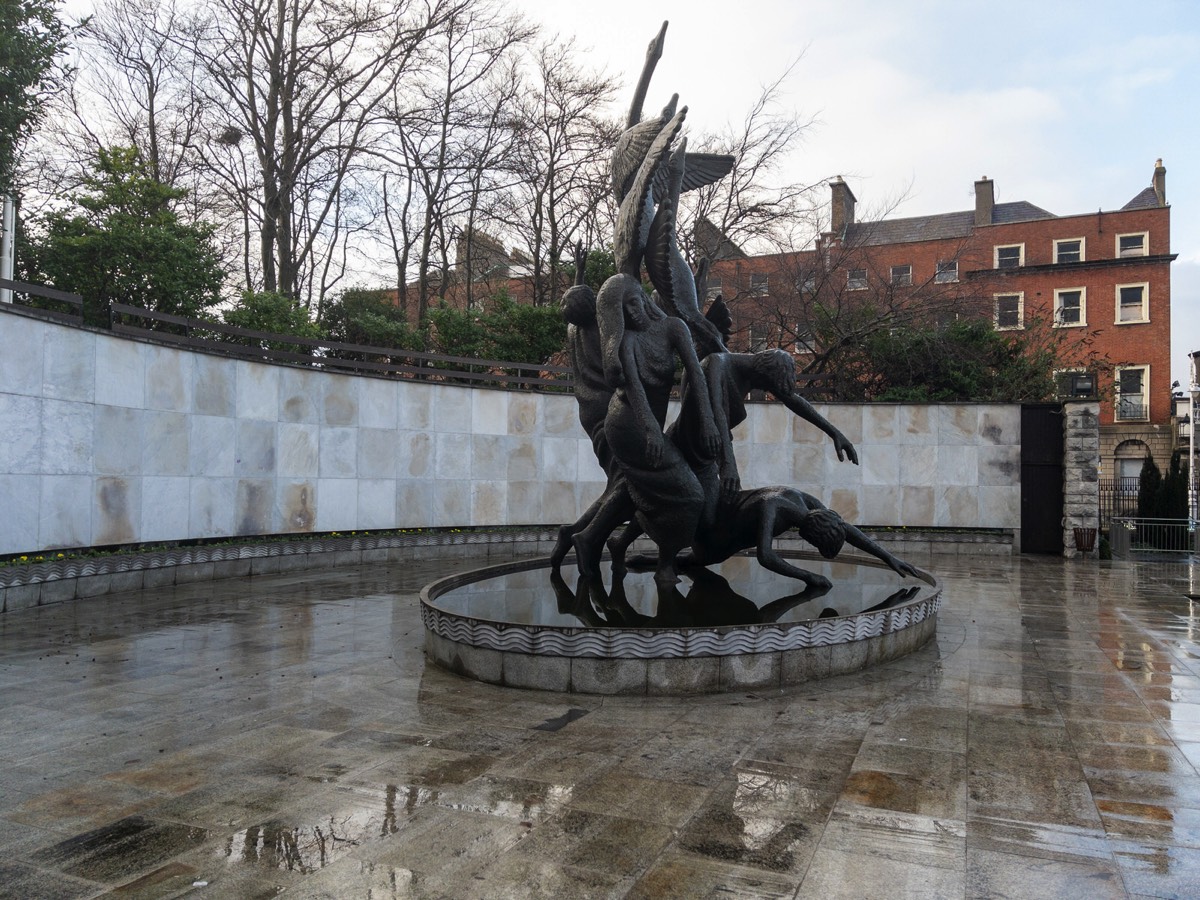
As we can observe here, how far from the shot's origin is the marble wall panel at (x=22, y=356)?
10.1 metres

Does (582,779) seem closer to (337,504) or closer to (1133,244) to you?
(337,504)

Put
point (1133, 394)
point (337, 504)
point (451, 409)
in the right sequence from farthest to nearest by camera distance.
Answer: point (1133, 394)
point (451, 409)
point (337, 504)

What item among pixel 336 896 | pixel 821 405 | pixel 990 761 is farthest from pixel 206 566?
pixel 821 405

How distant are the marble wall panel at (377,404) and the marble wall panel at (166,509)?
3.63 metres

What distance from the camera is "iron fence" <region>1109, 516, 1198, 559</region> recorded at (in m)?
18.3

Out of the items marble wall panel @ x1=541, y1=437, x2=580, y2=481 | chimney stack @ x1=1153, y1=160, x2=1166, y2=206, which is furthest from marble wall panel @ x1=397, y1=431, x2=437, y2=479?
chimney stack @ x1=1153, y1=160, x2=1166, y2=206

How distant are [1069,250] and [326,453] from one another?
38073 millimetres

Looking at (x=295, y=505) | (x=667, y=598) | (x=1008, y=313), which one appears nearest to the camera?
(x=667, y=598)

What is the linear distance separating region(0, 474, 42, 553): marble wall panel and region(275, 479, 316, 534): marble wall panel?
13.4 ft

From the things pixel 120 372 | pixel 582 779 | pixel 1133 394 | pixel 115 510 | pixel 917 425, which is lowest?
pixel 582 779

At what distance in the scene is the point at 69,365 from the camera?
10945 mm

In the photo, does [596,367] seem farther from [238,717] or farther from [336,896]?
[336,896]

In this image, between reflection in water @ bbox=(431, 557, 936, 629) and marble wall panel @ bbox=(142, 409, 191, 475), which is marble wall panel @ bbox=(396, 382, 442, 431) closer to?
marble wall panel @ bbox=(142, 409, 191, 475)

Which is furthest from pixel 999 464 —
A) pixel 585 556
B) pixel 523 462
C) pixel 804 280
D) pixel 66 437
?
pixel 66 437
